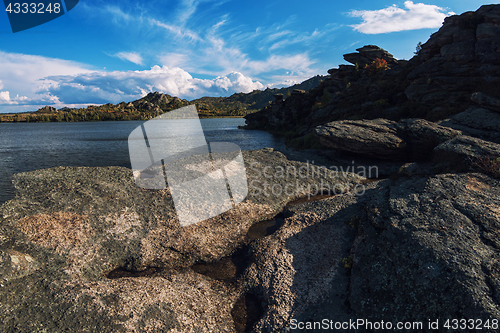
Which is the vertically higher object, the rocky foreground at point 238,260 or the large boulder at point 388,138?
the large boulder at point 388,138

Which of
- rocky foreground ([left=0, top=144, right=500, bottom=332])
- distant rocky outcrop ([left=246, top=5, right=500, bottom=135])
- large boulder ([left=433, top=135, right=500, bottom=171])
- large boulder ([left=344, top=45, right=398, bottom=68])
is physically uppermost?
large boulder ([left=344, top=45, right=398, bottom=68])

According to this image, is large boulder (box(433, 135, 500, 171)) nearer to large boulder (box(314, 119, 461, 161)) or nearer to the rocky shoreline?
the rocky shoreline

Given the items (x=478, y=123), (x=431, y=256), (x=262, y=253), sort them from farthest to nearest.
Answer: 1. (x=478, y=123)
2. (x=262, y=253)
3. (x=431, y=256)

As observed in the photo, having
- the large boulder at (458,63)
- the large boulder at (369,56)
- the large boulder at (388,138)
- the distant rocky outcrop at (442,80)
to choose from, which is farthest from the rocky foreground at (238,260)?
the large boulder at (369,56)

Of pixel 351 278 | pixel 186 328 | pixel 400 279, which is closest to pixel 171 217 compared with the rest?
pixel 186 328

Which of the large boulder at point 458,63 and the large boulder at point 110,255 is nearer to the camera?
the large boulder at point 110,255

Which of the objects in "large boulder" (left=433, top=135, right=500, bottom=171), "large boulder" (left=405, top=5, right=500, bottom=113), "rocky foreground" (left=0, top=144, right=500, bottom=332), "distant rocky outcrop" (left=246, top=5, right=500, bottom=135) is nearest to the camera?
"rocky foreground" (left=0, top=144, right=500, bottom=332)

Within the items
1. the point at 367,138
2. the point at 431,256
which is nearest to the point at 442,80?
the point at 367,138

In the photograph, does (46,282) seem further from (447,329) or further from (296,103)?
(296,103)

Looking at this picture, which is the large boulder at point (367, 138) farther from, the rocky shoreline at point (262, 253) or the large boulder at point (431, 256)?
the large boulder at point (431, 256)

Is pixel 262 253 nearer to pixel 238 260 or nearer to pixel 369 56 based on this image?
pixel 238 260

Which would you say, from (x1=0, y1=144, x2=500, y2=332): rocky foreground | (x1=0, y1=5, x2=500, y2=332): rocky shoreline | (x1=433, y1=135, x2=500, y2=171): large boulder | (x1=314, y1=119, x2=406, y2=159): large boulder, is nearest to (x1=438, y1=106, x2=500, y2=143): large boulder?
(x1=0, y1=5, x2=500, y2=332): rocky shoreline

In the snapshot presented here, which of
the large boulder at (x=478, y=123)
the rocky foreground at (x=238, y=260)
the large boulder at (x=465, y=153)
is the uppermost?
the large boulder at (x=478, y=123)

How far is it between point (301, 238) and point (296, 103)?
60305 millimetres
